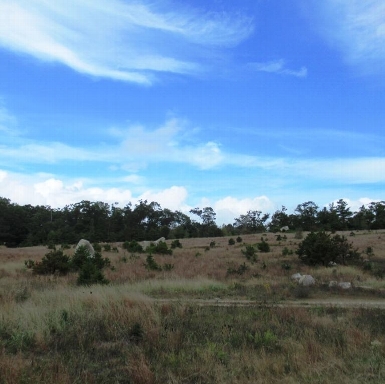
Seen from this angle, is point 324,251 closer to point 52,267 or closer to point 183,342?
point 52,267

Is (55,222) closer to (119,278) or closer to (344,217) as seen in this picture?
(344,217)

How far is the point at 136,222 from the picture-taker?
89.8m

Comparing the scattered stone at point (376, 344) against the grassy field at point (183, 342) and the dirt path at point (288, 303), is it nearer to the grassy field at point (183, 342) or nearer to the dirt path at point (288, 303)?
the grassy field at point (183, 342)

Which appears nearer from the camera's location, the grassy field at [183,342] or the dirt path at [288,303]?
the grassy field at [183,342]

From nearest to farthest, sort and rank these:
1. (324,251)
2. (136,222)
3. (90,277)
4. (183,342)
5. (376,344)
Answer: (376,344)
(183,342)
(90,277)
(324,251)
(136,222)

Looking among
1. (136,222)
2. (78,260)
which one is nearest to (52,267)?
(78,260)

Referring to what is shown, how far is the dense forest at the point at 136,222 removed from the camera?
68.2 m

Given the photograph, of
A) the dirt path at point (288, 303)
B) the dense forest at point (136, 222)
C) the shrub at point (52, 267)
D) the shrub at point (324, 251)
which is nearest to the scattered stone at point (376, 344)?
the dirt path at point (288, 303)

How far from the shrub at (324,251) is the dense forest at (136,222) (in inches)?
1442

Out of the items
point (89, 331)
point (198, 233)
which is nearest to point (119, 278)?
point (89, 331)

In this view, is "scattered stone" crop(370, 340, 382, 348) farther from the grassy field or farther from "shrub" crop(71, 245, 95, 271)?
"shrub" crop(71, 245, 95, 271)

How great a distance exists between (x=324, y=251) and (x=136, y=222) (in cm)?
6951

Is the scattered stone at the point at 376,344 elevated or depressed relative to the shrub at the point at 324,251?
depressed

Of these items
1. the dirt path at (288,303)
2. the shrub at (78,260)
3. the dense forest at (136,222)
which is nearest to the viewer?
the dirt path at (288,303)
